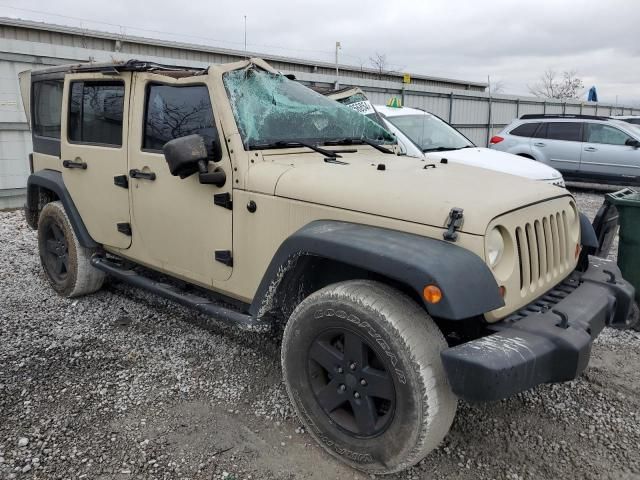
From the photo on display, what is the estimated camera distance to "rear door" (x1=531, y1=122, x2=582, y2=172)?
38.8 ft

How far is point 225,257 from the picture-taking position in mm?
3133

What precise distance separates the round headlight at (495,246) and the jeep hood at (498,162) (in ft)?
15.4

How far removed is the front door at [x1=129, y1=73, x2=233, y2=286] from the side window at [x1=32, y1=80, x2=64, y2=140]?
1.23 metres

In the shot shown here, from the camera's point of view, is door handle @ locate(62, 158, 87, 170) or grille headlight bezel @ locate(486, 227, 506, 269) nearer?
grille headlight bezel @ locate(486, 227, 506, 269)

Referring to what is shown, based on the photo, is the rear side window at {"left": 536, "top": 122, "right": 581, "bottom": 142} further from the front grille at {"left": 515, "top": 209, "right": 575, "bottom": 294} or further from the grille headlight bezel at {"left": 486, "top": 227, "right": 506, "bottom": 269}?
the grille headlight bezel at {"left": 486, "top": 227, "right": 506, "bottom": 269}

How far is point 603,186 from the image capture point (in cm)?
1269

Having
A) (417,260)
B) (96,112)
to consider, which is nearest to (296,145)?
(417,260)

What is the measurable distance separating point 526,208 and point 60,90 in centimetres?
377

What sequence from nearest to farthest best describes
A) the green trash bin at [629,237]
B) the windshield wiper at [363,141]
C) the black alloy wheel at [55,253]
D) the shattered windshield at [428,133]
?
the windshield wiper at [363,141]
the green trash bin at [629,237]
the black alloy wheel at [55,253]
the shattered windshield at [428,133]

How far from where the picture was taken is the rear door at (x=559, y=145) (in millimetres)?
11836

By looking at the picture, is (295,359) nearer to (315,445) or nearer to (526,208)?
(315,445)

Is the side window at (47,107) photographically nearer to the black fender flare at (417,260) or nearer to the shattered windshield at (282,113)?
the shattered windshield at (282,113)

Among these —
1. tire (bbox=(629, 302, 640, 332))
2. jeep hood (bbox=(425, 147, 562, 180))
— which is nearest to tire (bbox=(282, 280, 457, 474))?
tire (bbox=(629, 302, 640, 332))

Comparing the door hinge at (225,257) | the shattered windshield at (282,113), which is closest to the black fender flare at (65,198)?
the door hinge at (225,257)
